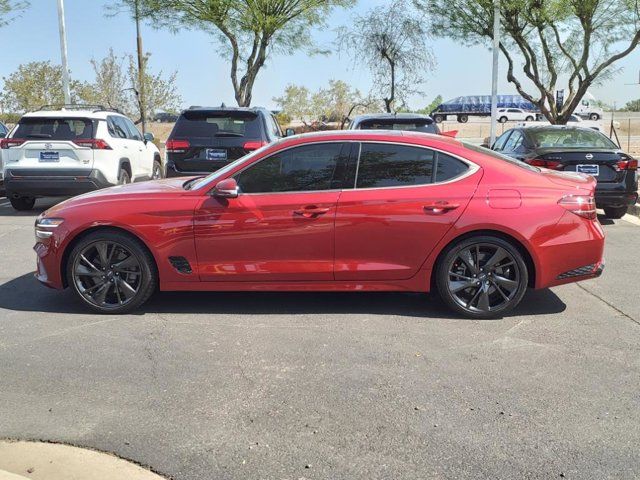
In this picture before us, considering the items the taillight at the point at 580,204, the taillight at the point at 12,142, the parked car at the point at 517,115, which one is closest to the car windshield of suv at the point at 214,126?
the taillight at the point at 12,142

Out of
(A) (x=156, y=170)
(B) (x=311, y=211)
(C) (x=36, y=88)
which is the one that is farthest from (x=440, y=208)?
(C) (x=36, y=88)

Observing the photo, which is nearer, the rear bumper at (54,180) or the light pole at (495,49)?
the rear bumper at (54,180)

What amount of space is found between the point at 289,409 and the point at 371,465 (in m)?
0.75

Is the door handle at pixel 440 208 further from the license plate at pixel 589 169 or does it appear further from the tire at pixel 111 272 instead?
the license plate at pixel 589 169

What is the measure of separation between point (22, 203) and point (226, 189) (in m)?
7.84

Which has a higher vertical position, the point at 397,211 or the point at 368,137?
the point at 368,137

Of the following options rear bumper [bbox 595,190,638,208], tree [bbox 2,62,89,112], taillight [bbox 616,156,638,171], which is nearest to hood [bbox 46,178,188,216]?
rear bumper [bbox 595,190,638,208]

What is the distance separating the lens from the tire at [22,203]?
37.6 ft

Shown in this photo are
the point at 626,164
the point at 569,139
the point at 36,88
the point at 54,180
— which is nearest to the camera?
the point at 626,164

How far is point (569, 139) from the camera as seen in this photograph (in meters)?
10.3

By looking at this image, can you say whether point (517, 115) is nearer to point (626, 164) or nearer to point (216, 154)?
point (626, 164)

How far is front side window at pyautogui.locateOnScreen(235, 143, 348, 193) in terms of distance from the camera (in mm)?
5355

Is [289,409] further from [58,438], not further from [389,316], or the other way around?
[389,316]

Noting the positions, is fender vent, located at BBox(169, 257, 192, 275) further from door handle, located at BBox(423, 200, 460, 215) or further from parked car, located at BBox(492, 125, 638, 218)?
parked car, located at BBox(492, 125, 638, 218)
